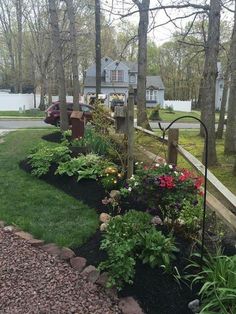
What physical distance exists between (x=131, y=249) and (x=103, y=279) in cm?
35

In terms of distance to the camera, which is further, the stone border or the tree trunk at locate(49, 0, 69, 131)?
the tree trunk at locate(49, 0, 69, 131)

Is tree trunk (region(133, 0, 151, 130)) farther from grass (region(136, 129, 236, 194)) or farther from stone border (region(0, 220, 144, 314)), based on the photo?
stone border (region(0, 220, 144, 314))

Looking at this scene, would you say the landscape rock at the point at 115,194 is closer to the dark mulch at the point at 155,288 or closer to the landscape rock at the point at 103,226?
the landscape rock at the point at 103,226

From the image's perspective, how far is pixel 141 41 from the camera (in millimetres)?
12805

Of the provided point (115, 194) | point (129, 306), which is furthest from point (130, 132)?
point (129, 306)

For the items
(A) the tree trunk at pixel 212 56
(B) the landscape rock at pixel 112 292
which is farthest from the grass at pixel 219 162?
(B) the landscape rock at pixel 112 292

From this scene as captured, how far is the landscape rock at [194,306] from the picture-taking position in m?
2.77

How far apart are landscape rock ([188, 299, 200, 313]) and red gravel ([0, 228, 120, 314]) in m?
0.57

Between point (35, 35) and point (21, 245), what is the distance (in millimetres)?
32755

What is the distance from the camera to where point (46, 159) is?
6938 millimetres

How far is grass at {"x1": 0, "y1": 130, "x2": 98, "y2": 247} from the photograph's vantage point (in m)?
4.23

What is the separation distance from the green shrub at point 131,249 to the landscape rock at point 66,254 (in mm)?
412

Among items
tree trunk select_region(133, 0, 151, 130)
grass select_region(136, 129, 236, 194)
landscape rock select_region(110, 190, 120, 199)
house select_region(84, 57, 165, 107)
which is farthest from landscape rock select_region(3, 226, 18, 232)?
house select_region(84, 57, 165, 107)

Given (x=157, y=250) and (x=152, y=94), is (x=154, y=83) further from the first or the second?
(x=157, y=250)
